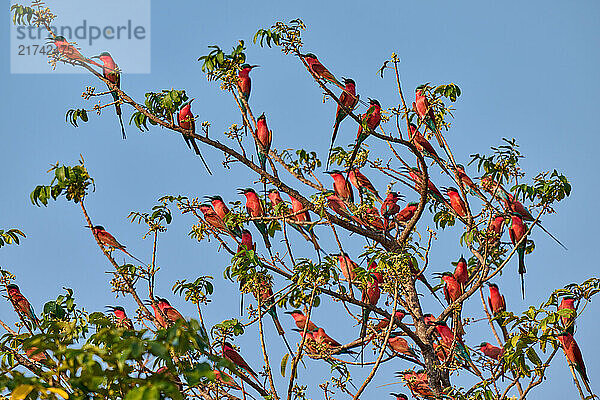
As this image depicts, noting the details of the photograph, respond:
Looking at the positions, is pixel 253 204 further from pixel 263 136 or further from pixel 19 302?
pixel 19 302

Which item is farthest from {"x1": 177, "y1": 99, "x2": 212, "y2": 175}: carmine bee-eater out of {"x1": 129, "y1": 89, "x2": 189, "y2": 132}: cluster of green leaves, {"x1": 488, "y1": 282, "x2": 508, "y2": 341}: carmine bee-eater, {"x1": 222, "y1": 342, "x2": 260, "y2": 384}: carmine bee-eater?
{"x1": 488, "y1": 282, "x2": 508, "y2": 341}: carmine bee-eater

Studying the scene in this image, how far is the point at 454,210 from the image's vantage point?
470 centimetres

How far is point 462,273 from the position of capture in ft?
15.3

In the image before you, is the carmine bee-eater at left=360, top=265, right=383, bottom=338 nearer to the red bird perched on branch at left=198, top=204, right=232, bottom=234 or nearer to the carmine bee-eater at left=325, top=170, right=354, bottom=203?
the carmine bee-eater at left=325, top=170, right=354, bottom=203

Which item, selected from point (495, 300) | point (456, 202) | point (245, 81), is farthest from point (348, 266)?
point (245, 81)

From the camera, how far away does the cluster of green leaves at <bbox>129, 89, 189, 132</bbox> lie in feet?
13.2

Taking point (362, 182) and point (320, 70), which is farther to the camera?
point (362, 182)

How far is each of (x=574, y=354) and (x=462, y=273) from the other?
1023 millimetres

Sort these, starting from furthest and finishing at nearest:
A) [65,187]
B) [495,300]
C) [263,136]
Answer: [495,300], [263,136], [65,187]

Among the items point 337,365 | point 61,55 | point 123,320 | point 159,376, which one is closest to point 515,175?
point 337,365

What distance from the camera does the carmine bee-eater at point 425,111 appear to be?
13.2 ft

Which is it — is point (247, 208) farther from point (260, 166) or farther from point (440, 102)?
point (440, 102)

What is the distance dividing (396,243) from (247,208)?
99 centimetres

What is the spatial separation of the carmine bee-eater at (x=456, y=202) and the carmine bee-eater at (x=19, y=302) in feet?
8.96
